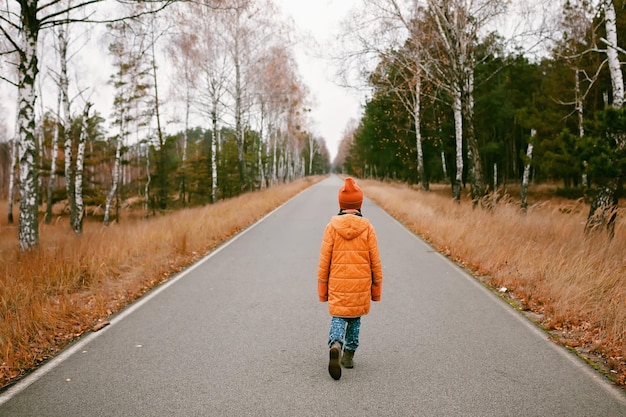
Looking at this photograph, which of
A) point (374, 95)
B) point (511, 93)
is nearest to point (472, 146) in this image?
point (374, 95)

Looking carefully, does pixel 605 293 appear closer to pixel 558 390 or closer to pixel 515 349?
pixel 515 349

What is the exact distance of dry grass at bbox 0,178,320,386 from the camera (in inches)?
183

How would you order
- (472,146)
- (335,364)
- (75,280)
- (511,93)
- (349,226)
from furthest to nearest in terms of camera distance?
(511,93) < (472,146) < (75,280) < (349,226) < (335,364)

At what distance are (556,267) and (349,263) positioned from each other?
15.3 ft

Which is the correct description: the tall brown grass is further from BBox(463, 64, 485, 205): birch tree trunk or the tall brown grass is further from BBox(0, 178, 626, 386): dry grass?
BBox(463, 64, 485, 205): birch tree trunk

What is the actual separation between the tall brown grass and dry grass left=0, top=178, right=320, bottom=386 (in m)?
5.73

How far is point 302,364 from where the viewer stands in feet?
14.0

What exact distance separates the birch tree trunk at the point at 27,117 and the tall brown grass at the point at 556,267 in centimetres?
860

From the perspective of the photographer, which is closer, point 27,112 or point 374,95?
point 27,112

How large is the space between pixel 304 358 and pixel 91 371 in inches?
80.7

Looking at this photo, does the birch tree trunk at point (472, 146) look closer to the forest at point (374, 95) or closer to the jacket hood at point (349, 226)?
the forest at point (374, 95)

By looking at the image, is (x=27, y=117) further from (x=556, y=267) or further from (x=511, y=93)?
(x=511, y=93)

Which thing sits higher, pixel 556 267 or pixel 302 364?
pixel 556 267

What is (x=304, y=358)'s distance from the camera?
14.4ft
